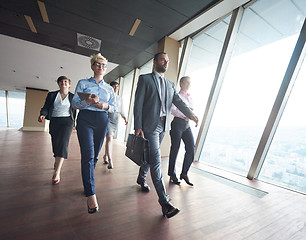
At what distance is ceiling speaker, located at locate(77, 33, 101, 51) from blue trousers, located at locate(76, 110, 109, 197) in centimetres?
403

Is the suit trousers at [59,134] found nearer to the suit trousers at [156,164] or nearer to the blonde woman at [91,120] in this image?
the blonde woman at [91,120]

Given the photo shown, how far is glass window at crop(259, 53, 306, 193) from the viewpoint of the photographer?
7.47 ft

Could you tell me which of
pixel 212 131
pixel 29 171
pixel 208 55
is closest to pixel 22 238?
pixel 29 171

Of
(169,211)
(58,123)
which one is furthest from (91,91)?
(169,211)

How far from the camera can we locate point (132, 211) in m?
1.39

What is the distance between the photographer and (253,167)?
8.75 feet

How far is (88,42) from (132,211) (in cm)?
499

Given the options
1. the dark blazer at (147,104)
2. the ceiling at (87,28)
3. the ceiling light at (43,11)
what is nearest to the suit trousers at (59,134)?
the dark blazer at (147,104)

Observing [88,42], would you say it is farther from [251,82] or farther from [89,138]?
[251,82]

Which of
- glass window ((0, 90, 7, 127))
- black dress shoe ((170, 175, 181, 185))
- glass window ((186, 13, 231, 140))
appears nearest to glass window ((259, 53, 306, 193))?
glass window ((186, 13, 231, 140))

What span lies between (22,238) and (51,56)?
658 centimetres

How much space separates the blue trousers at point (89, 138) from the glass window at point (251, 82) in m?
2.66

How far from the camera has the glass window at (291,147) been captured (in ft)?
7.47

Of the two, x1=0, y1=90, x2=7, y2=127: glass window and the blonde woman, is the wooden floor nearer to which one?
the blonde woman
